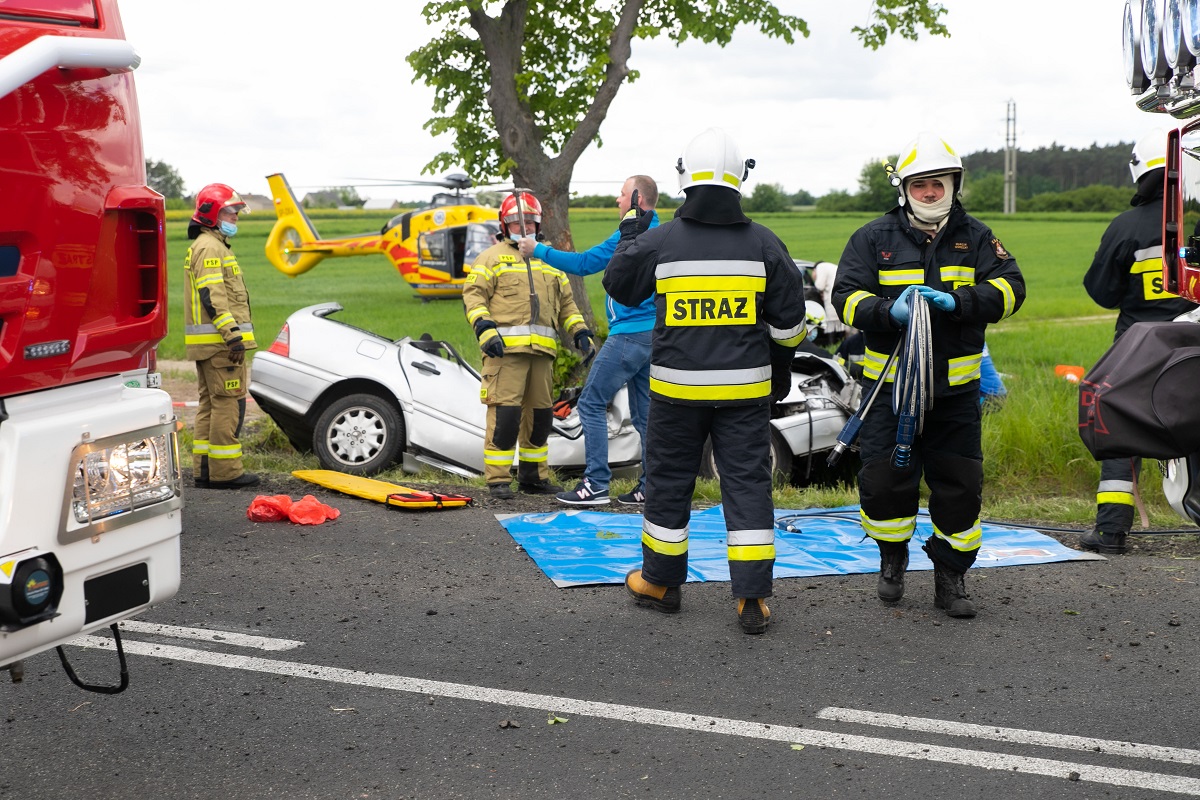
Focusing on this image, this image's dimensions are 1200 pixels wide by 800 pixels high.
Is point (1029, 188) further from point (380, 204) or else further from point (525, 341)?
point (525, 341)

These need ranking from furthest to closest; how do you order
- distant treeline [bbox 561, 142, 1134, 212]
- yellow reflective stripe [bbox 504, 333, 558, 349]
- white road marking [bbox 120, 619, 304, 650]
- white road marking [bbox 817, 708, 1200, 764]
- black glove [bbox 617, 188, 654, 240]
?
distant treeline [bbox 561, 142, 1134, 212]
yellow reflective stripe [bbox 504, 333, 558, 349]
black glove [bbox 617, 188, 654, 240]
white road marking [bbox 120, 619, 304, 650]
white road marking [bbox 817, 708, 1200, 764]

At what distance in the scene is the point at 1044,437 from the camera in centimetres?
863

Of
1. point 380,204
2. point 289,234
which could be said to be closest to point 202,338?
point 289,234

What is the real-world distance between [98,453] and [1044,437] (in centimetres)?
733

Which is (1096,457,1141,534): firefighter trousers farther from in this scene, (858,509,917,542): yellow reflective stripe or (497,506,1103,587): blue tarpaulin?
(858,509,917,542): yellow reflective stripe

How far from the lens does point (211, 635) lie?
4684 mm

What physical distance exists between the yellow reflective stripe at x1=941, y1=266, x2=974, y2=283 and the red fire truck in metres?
3.21

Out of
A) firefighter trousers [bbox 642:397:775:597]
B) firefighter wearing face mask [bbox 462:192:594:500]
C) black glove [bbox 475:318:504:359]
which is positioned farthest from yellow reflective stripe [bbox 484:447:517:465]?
firefighter trousers [bbox 642:397:775:597]

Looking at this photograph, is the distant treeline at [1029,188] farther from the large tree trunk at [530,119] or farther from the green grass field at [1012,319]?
the large tree trunk at [530,119]

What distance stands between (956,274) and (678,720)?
228cm

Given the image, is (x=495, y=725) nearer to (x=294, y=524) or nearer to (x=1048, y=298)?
(x=294, y=524)

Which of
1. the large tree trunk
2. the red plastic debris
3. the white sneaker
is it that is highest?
the large tree trunk

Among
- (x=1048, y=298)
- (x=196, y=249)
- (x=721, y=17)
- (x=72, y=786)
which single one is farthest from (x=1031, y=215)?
(x=72, y=786)

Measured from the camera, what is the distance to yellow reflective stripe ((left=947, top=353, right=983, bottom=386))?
4.93 meters
